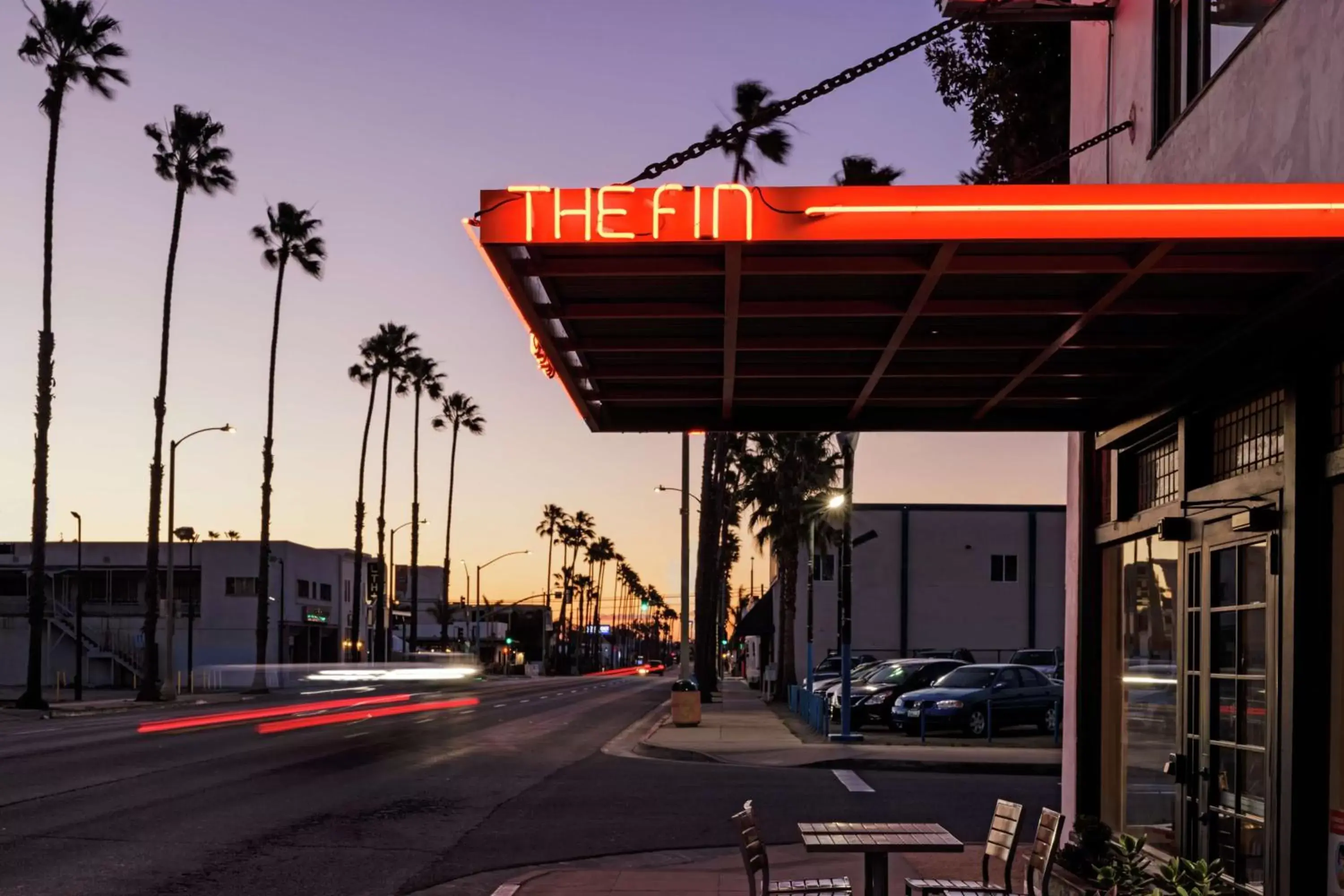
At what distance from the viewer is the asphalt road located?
1243cm

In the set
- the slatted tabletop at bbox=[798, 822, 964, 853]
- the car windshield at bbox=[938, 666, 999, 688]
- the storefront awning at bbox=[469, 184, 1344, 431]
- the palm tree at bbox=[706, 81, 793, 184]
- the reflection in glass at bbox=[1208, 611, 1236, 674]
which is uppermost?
the palm tree at bbox=[706, 81, 793, 184]

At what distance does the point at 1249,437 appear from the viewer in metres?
8.60

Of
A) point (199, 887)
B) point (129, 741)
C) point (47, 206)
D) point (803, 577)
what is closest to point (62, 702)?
point (47, 206)

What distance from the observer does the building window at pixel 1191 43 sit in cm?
895

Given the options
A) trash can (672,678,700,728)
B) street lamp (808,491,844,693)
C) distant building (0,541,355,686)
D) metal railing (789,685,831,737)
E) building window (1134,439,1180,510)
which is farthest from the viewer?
distant building (0,541,355,686)

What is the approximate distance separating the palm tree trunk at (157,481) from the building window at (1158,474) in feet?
149

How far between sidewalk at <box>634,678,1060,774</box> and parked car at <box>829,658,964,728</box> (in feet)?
5.92

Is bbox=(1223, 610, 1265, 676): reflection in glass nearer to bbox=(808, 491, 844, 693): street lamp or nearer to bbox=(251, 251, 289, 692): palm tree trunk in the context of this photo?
bbox=(808, 491, 844, 693): street lamp

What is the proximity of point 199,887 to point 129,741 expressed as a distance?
16542 millimetres

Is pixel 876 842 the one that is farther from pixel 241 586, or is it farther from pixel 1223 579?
pixel 241 586

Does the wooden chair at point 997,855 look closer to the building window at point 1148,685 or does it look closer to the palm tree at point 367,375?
the building window at point 1148,685

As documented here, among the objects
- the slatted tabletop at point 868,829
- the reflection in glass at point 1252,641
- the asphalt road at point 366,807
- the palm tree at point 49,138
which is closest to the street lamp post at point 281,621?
the palm tree at point 49,138

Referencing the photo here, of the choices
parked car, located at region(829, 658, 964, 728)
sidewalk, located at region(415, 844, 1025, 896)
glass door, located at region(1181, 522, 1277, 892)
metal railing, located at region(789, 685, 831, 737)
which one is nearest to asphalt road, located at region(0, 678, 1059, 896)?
sidewalk, located at region(415, 844, 1025, 896)

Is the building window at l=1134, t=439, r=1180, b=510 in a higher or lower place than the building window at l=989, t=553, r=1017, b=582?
higher
